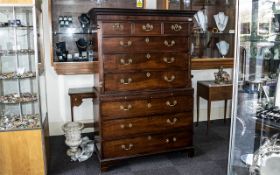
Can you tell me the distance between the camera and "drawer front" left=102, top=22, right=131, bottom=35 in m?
2.86

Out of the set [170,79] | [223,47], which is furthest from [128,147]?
[223,47]

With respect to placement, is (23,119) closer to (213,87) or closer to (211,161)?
(211,161)

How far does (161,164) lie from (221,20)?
7.93 ft

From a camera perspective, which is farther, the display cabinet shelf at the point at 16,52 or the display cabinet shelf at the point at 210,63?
the display cabinet shelf at the point at 210,63

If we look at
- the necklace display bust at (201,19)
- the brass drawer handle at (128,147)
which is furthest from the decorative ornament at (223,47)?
the brass drawer handle at (128,147)

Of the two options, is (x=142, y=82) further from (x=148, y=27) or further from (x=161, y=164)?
(x=161, y=164)

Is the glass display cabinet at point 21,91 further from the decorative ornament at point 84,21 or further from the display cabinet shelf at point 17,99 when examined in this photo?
the decorative ornament at point 84,21

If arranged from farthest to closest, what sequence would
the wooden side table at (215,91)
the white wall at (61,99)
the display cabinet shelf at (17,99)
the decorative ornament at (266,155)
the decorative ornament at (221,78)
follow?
the decorative ornament at (221,78) → the wooden side table at (215,91) → the white wall at (61,99) → the display cabinet shelf at (17,99) → the decorative ornament at (266,155)

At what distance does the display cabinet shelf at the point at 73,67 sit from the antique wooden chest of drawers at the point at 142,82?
2.06ft

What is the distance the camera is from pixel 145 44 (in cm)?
302

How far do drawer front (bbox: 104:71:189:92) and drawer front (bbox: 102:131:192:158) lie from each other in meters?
0.55

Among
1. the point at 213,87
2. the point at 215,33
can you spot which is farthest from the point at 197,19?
the point at 213,87

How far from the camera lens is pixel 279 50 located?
91.7 inches

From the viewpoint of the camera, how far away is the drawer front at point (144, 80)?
9.74ft
